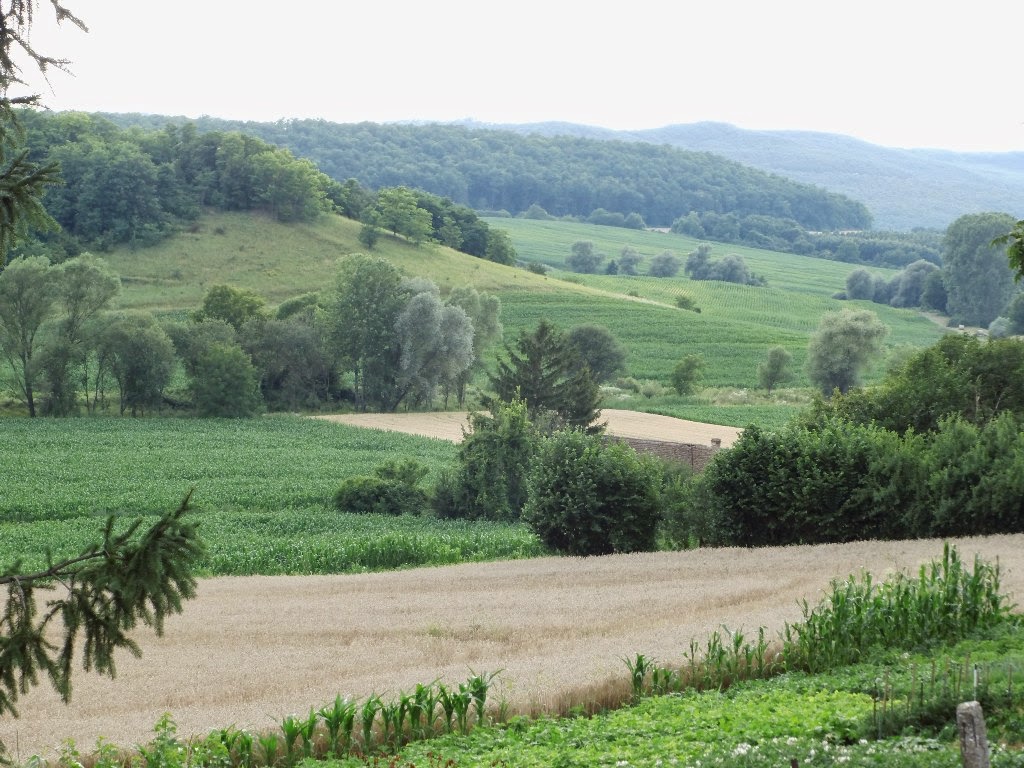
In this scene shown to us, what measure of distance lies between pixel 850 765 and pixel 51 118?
131929mm

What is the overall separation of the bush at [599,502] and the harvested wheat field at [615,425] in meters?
33.3

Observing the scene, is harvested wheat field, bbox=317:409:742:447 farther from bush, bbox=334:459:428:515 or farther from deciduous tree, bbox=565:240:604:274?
deciduous tree, bbox=565:240:604:274

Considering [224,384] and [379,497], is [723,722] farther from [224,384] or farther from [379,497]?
[224,384]

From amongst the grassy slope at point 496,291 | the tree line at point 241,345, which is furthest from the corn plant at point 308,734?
the grassy slope at point 496,291

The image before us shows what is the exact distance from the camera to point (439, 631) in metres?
18.4

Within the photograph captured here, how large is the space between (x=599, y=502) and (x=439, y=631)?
50.3ft

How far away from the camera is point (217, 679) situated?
50.3 ft

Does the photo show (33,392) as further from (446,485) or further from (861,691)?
(861,691)

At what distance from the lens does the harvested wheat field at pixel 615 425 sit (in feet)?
231

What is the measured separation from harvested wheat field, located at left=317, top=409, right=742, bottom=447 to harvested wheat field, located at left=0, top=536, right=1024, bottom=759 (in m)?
42.4

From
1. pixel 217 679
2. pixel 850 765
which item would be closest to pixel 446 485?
pixel 217 679

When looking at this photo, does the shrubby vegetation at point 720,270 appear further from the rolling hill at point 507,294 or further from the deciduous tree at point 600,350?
the deciduous tree at point 600,350

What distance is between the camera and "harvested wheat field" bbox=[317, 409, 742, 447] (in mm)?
70500

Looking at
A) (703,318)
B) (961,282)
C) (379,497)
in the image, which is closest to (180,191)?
(703,318)
